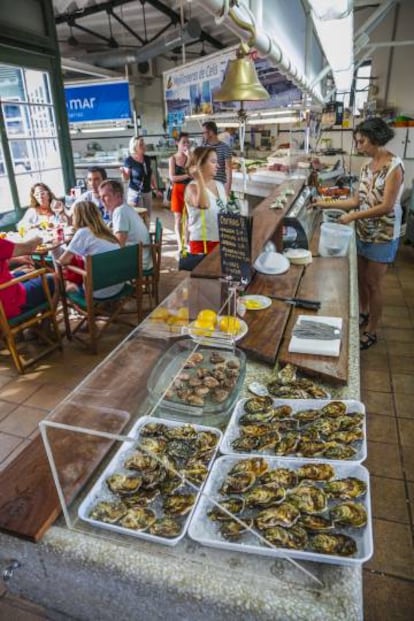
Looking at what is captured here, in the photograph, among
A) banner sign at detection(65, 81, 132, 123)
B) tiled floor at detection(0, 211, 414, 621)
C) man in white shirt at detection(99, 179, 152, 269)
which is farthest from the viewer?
banner sign at detection(65, 81, 132, 123)

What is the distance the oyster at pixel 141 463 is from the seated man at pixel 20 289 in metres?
2.46

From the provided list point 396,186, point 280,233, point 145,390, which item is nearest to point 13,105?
point 280,233

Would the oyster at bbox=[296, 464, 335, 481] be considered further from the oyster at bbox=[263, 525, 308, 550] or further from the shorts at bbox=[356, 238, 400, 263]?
the shorts at bbox=[356, 238, 400, 263]

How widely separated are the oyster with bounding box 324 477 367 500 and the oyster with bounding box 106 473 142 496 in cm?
53

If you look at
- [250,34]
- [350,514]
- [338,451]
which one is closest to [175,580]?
[350,514]

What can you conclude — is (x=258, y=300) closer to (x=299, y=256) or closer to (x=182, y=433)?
(x=299, y=256)

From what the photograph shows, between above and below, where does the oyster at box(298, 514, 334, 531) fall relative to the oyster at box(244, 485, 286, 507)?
below

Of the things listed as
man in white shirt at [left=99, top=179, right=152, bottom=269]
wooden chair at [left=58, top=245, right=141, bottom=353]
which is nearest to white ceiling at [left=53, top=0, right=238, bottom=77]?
man in white shirt at [left=99, top=179, right=152, bottom=269]

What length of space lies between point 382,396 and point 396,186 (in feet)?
5.21

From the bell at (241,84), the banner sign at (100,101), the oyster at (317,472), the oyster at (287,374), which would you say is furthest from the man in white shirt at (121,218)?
the banner sign at (100,101)

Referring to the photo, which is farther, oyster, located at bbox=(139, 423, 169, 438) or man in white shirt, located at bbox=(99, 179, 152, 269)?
man in white shirt, located at bbox=(99, 179, 152, 269)

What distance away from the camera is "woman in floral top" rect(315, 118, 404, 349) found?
3129mm

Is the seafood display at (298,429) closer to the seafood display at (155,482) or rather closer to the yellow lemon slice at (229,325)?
the seafood display at (155,482)

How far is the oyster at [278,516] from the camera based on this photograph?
104cm
